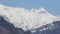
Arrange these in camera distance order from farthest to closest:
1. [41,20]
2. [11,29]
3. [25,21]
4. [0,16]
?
[41,20] → [25,21] → [11,29] → [0,16]

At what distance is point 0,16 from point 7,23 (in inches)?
11.7

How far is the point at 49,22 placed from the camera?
590cm

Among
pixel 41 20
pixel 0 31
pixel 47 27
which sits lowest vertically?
pixel 0 31

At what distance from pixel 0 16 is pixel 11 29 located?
0.52 metres

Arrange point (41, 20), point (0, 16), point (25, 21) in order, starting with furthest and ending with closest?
point (41, 20) < point (25, 21) < point (0, 16)

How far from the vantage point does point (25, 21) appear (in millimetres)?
5867

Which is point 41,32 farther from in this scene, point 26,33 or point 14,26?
point 14,26

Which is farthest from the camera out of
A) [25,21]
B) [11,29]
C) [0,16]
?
[25,21]

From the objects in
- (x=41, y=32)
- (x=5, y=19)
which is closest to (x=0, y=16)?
(x=5, y=19)

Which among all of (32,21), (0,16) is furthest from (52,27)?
(0,16)

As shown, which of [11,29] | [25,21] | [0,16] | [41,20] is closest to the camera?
[0,16]

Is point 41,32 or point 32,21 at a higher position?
Result: point 32,21

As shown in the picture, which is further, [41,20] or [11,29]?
[41,20]

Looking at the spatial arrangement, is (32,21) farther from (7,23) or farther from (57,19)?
(7,23)
